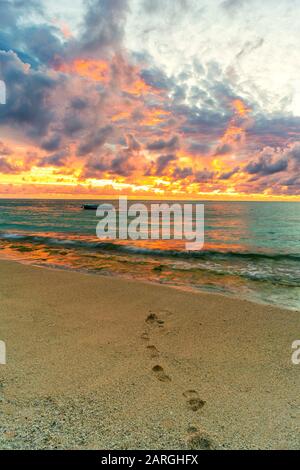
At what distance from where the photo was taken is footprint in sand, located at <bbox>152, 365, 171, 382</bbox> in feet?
13.3

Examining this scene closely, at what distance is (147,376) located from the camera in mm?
4133

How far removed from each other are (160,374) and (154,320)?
2.20 meters

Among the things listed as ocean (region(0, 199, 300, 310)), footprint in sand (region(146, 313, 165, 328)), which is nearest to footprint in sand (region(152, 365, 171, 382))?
footprint in sand (region(146, 313, 165, 328))

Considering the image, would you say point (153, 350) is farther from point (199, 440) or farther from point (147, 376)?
point (199, 440)

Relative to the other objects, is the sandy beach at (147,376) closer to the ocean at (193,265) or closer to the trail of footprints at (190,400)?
the trail of footprints at (190,400)

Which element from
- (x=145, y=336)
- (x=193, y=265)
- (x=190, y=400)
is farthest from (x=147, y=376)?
(x=193, y=265)

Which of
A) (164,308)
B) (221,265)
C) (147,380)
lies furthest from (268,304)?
(221,265)

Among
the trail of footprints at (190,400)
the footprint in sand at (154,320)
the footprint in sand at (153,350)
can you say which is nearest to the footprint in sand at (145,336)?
the trail of footprints at (190,400)

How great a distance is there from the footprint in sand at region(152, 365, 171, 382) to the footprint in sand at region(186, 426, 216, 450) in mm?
966

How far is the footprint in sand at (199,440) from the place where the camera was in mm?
2938

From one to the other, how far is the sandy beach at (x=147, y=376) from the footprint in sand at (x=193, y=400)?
0.01 m

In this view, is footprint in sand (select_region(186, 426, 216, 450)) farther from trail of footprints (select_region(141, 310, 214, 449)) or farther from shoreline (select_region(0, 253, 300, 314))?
shoreline (select_region(0, 253, 300, 314))

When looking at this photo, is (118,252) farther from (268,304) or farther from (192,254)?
(268,304)
